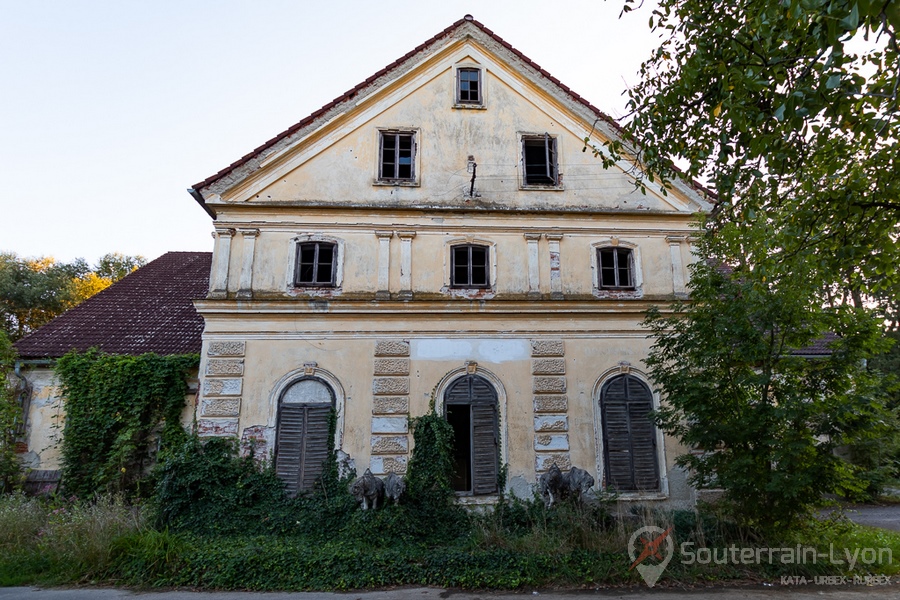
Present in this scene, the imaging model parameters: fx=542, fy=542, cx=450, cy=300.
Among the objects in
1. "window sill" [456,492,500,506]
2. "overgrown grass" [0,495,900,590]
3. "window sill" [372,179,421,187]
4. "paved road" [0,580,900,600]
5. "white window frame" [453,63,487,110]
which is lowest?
"paved road" [0,580,900,600]

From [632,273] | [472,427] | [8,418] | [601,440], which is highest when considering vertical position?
[632,273]

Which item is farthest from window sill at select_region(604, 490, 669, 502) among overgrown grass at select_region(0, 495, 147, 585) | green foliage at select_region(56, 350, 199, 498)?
green foliage at select_region(56, 350, 199, 498)

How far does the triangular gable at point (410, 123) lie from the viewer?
41.4 feet

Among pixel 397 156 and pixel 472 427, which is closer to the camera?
pixel 472 427

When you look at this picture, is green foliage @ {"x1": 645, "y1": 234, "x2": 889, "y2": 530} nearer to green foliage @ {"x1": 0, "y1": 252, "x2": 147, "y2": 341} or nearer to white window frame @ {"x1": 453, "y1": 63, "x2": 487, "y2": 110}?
white window frame @ {"x1": 453, "y1": 63, "x2": 487, "y2": 110}

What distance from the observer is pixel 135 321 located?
14727 millimetres

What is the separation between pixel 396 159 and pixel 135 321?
27.6 feet

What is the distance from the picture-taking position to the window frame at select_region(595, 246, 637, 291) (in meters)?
12.7

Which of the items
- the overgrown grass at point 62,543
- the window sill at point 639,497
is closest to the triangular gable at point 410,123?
the window sill at point 639,497

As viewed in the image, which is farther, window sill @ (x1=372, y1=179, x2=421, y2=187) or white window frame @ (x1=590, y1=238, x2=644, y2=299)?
window sill @ (x1=372, y1=179, x2=421, y2=187)

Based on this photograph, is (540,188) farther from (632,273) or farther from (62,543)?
(62,543)

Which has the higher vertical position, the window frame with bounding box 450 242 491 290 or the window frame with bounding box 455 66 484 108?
the window frame with bounding box 455 66 484 108

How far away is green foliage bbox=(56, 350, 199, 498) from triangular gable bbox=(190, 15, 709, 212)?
165 inches

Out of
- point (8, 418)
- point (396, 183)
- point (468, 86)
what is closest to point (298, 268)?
point (396, 183)
